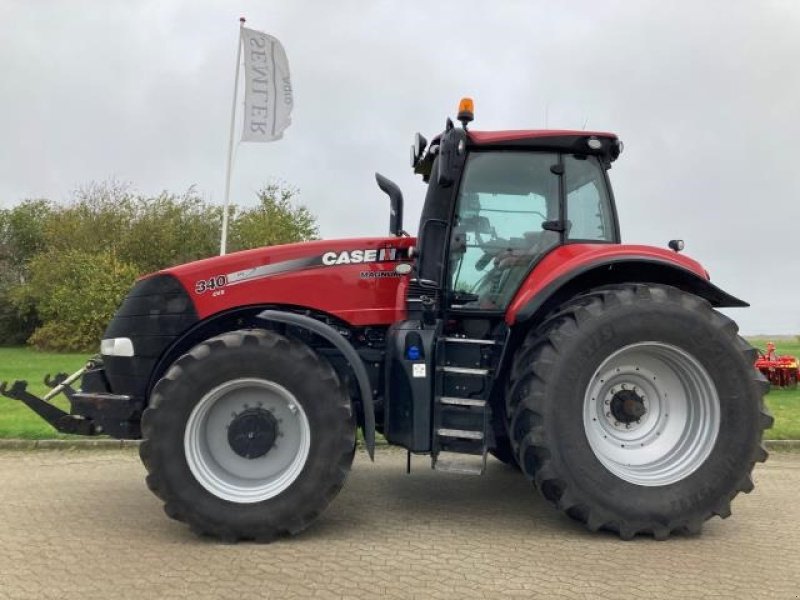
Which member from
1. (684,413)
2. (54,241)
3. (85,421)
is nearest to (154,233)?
(54,241)

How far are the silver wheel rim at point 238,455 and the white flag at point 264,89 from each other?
38.9ft

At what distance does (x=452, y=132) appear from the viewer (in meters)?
4.33

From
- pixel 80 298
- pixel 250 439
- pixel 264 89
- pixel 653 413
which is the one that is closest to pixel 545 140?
pixel 653 413

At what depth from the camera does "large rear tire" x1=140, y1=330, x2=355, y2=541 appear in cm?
415

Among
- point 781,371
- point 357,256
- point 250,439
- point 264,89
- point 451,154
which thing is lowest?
point 250,439

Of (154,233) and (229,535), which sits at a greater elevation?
(154,233)

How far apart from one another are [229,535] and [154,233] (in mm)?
26268

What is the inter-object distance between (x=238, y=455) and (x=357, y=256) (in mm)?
1575

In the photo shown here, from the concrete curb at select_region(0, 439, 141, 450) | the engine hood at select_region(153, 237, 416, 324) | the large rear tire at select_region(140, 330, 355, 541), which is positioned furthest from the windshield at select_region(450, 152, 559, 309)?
the concrete curb at select_region(0, 439, 141, 450)

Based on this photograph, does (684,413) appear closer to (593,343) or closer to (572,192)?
(593,343)

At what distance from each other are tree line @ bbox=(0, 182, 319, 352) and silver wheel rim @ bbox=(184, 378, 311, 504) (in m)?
20.4

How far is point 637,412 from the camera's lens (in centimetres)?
444

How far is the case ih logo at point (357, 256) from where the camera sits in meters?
4.83

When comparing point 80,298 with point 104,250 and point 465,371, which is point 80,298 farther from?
point 465,371
